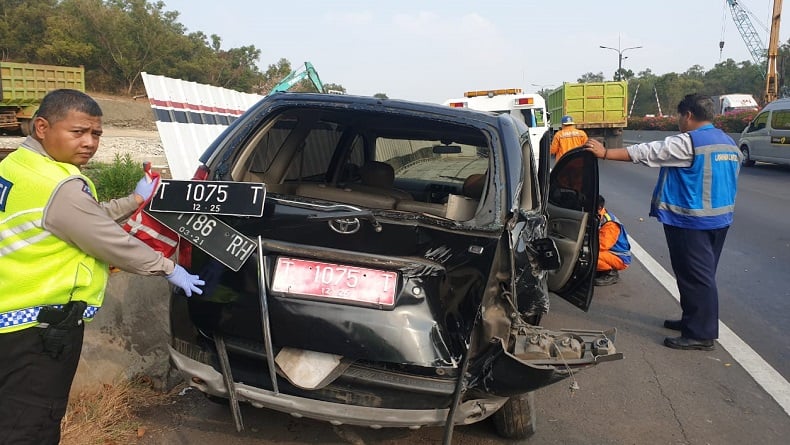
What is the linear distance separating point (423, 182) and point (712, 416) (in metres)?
2.46

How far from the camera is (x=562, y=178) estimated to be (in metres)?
4.41

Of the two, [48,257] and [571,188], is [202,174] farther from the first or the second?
[571,188]

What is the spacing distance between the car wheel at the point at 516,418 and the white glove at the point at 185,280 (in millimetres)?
1587

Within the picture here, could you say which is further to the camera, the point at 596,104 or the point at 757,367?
the point at 596,104

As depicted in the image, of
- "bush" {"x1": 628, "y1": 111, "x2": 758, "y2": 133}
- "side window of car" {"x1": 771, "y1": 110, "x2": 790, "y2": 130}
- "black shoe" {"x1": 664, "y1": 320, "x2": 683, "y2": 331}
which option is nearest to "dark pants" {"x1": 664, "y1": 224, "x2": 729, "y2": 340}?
"black shoe" {"x1": 664, "y1": 320, "x2": 683, "y2": 331}

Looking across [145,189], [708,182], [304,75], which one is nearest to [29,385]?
[145,189]

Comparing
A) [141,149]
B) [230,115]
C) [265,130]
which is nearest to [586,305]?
[265,130]

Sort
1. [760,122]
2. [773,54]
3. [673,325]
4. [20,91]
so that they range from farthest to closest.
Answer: [773,54] → [20,91] → [760,122] → [673,325]

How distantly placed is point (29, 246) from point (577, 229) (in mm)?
3138

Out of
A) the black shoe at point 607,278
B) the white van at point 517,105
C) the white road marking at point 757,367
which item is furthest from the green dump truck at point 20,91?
the white road marking at point 757,367

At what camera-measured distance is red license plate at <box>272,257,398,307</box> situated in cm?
258

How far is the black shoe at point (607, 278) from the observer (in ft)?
20.6

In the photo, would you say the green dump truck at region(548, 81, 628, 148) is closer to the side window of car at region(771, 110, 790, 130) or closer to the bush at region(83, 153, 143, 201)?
the side window of car at region(771, 110, 790, 130)

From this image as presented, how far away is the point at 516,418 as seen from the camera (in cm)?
313
